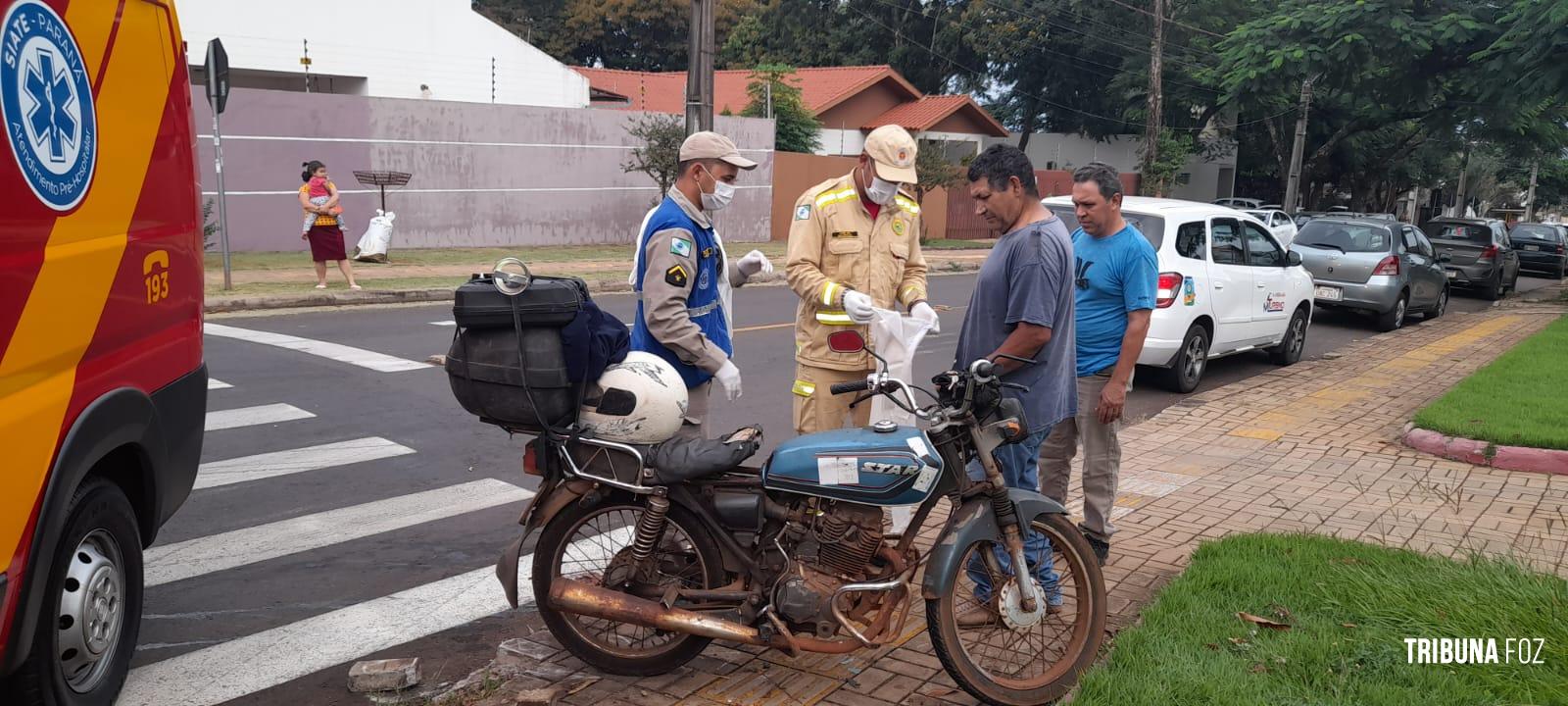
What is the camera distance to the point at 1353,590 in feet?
15.3

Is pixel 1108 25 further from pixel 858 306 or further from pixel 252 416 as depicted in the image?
pixel 858 306

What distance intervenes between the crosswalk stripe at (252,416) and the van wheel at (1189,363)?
728 cm

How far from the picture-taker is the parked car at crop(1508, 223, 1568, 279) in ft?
96.7

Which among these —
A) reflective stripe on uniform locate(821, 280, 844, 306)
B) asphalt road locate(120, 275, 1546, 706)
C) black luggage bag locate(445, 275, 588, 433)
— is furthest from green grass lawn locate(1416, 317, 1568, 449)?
black luggage bag locate(445, 275, 588, 433)

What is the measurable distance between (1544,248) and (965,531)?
32.4m

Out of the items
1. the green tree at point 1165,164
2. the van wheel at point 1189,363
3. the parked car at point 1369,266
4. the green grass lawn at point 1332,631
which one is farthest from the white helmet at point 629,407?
the green tree at point 1165,164

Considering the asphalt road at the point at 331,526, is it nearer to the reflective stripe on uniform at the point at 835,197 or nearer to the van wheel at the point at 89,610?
the van wheel at the point at 89,610

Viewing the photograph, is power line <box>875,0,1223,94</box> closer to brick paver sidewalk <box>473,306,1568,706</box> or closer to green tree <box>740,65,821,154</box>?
green tree <box>740,65,821,154</box>

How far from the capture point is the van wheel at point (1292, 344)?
39.8 ft

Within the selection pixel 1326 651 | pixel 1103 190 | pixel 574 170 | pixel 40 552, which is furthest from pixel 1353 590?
pixel 574 170

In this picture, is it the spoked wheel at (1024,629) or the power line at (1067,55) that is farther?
the power line at (1067,55)

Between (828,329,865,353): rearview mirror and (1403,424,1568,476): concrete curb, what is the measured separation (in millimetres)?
5114

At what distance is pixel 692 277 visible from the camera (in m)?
4.58

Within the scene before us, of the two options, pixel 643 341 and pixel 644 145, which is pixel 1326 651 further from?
pixel 644 145
